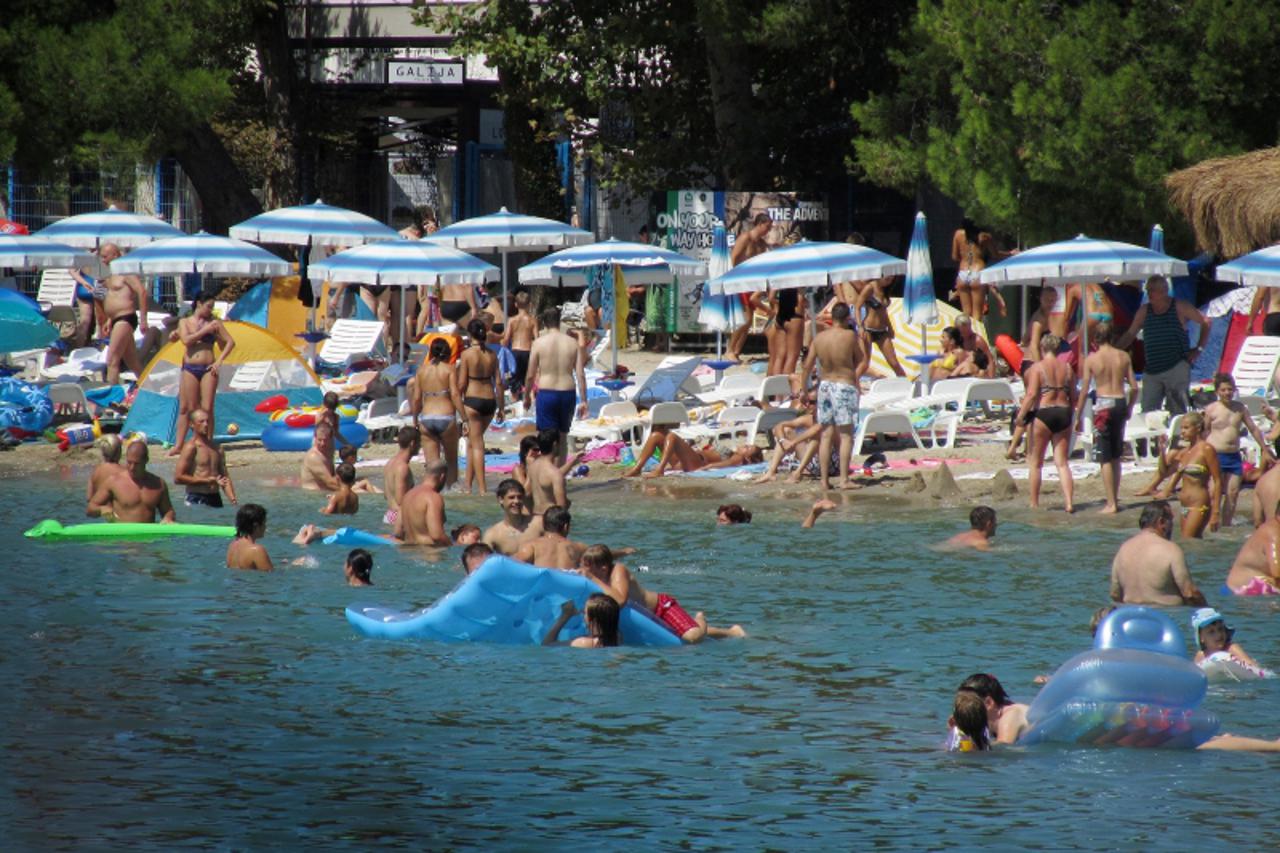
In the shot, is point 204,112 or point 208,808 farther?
point 204,112

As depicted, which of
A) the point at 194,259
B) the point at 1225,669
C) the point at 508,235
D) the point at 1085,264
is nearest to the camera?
the point at 1225,669

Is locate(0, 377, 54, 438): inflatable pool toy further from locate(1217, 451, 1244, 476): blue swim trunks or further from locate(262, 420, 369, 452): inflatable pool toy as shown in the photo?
locate(1217, 451, 1244, 476): blue swim trunks

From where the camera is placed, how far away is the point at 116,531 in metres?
15.0

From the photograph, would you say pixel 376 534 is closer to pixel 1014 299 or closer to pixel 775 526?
pixel 775 526

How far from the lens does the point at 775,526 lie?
15906 mm

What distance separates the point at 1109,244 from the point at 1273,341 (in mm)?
2208

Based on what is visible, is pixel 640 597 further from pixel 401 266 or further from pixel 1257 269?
pixel 401 266

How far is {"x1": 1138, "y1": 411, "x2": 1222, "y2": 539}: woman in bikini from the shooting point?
14625 millimetres

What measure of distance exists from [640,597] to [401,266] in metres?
8.65

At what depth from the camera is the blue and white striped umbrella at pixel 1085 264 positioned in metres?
17.1

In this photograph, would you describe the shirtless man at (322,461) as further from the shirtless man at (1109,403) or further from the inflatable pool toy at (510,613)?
the shirtless man at (1109,403)

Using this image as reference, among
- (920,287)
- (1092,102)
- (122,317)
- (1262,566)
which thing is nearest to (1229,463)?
(1262,566)

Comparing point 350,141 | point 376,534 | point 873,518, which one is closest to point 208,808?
point 376,534

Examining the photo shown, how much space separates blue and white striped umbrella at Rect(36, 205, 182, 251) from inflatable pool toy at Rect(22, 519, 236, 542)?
8992 mm
